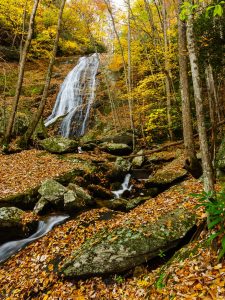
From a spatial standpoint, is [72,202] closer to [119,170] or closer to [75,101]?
[119,170]

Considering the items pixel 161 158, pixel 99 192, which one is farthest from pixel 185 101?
pixel 161 158

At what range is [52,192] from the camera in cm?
855

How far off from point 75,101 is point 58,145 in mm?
9151

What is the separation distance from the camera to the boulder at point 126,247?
5.04 metres

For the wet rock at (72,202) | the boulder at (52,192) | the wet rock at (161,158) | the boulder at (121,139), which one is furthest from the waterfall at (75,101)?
the wet rock at (72,202)

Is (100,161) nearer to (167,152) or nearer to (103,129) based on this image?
(167,152)

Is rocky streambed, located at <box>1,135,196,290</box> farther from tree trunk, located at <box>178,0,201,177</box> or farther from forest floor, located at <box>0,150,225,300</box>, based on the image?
tree trunk, located at <box>178,0,201,177</box>

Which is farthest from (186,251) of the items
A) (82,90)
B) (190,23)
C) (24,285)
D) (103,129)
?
(82,90)

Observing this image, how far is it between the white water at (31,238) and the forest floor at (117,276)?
24 cm

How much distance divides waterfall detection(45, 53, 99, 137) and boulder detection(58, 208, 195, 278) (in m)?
14.4

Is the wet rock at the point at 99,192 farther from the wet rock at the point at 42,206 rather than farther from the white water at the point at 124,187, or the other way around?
the wet rock at the point at 42,206

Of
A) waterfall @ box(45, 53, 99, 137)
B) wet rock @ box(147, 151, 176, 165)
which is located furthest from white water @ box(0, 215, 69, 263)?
waterfall @ box(45, 53, 99, 137)

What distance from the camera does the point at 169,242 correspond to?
521 centimetres

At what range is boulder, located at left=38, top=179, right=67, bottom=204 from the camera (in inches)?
329
